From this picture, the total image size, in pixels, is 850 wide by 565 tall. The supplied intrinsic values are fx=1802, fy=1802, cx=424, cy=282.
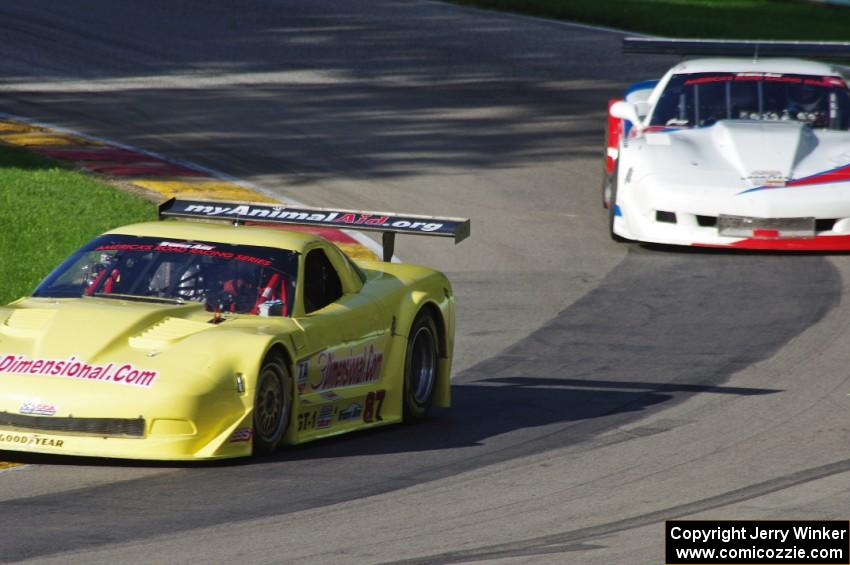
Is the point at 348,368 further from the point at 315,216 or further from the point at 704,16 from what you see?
the point at 704,16

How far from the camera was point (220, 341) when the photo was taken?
333 inches

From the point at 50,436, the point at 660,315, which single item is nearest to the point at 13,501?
the point at 50,436

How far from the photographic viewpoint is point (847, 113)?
55.1 ft

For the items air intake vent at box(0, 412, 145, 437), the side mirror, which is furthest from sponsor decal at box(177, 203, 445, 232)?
the side mirror

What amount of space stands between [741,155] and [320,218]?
20.9 ft

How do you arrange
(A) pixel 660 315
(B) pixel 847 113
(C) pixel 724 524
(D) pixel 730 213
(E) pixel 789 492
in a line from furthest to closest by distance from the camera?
(B) pixel 847 113 < (D) pixel 730 213 < (A) pixel 660 315 < (E) pixel 789 492 < (C) pixel 724 524

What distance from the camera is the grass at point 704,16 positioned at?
29375 mm

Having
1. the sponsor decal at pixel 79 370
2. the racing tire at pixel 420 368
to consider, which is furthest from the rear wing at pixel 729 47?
the sponsor decal at pixel 79 370

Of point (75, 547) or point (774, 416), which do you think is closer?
point (75, 547)

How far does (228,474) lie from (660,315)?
592cm

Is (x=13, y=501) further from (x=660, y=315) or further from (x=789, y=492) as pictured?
(x=660, y=315)

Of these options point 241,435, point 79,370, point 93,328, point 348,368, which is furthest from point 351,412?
point 79,370

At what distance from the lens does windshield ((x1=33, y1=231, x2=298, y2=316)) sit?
9.22 m

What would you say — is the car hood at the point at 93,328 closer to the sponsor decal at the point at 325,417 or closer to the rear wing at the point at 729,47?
the sponsor decal at the point at 325,417
